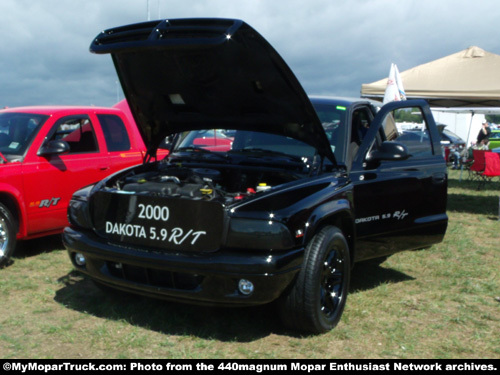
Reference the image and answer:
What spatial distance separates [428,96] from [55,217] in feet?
29.8

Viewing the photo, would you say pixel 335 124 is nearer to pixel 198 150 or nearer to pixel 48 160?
pixel 198 150

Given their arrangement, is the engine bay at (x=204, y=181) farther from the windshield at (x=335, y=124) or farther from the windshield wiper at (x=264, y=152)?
the windshield at (x=335, y=124)

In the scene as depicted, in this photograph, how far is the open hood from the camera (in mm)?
3453

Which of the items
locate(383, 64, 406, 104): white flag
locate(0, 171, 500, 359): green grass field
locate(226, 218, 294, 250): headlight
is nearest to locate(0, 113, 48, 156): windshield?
locate(0, 171, 500, 359): green grass field

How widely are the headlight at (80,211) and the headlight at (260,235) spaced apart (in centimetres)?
120

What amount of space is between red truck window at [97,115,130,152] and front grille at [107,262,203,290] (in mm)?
2933

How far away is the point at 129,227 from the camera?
3559mm

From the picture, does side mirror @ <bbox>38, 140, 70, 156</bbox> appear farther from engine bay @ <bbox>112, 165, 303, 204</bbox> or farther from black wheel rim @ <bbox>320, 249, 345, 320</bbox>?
black wheel rim @ <bbox>320, 249, 345, 320</bbox>

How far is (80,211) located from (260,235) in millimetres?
1477

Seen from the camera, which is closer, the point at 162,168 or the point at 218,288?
the point at 218,288

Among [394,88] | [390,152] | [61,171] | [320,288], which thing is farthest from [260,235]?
[394,88]

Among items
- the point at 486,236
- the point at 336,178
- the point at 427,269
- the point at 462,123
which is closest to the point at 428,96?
the point at 486,236

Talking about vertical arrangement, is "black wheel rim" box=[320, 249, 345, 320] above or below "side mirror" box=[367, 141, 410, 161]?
below
